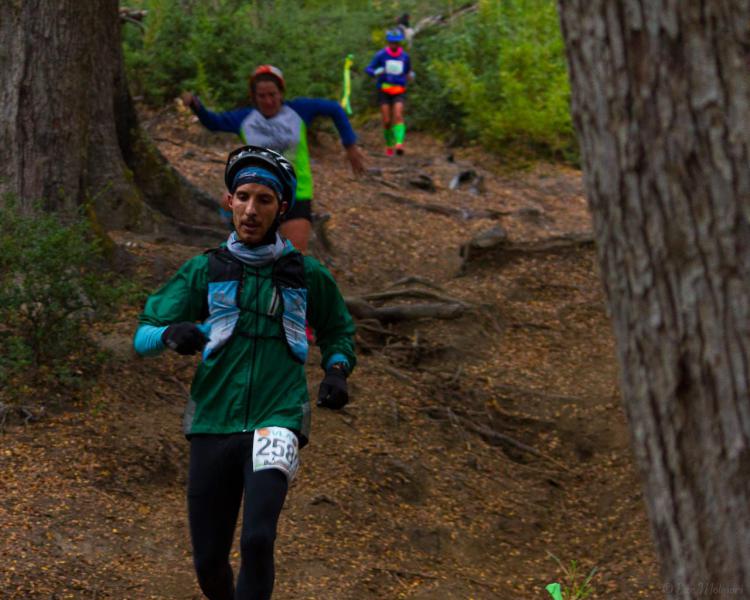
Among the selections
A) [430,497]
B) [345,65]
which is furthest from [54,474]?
[345,65]

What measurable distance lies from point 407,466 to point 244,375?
10.2 ft

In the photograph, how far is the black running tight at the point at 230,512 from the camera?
4.24m

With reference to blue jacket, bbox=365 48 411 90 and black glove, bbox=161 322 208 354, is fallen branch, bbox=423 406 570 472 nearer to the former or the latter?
black glove, bbox=161 322 208 354

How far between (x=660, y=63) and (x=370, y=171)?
1418 centimetres

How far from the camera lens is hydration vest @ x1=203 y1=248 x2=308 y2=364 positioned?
4457 mm

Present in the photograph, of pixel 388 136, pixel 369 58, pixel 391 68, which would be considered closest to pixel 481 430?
pixel 388 136

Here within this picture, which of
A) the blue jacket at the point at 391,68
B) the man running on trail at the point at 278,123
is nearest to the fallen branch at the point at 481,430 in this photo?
the man running on trail at the point at 278,123

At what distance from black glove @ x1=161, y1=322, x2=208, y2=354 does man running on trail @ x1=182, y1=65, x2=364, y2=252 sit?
414cm

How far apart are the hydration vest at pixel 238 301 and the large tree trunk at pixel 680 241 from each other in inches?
83.4

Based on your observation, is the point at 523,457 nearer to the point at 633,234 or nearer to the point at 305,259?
the point at 305,259

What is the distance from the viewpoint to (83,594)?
523 centimetres

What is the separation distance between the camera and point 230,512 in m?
4.48

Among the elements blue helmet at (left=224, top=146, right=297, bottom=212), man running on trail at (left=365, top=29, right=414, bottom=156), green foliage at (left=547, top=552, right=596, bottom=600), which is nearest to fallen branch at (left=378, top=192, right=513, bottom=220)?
man running on trail at (left=365, top=29, right=414, bottom=156)

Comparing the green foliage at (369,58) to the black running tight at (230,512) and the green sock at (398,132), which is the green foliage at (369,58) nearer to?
the green sock at (398,132)
